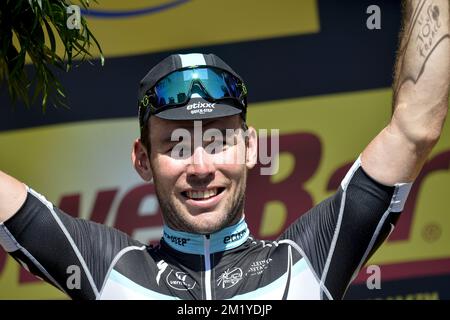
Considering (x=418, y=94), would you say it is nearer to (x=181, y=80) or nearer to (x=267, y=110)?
(x=181, y=80)

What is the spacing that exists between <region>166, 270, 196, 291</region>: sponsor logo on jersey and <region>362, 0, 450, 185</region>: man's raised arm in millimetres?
606

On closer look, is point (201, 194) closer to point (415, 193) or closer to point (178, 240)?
point (178, 240)

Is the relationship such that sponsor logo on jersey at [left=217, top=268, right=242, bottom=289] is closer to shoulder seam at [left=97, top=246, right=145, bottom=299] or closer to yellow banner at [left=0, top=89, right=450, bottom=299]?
shoulder seam at [left=97, top=246, right=145, bottom=299]

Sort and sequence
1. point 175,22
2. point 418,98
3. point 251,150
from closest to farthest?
point 418,98 → point 251,150 → point 175,22

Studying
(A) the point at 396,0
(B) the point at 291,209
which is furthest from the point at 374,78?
(B) the point at 291,209

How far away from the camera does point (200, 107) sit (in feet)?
8.02

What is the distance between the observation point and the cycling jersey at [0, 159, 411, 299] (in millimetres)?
2340

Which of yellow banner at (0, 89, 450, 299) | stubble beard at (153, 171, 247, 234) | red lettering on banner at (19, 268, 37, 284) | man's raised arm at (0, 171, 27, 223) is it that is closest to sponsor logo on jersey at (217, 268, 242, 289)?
→ stubble beard at (153, 171, 247, 234)

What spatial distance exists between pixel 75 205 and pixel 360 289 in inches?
72.5

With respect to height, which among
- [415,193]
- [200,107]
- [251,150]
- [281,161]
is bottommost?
[415,193]

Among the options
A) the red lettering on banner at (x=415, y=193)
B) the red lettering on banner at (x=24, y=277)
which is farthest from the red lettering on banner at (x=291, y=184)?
the red lettering on banner at (x=24, y=277)

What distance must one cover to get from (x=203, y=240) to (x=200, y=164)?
254 mm

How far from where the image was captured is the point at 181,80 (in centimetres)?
251

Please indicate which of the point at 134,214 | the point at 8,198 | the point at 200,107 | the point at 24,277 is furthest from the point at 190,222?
the point at 24,277
